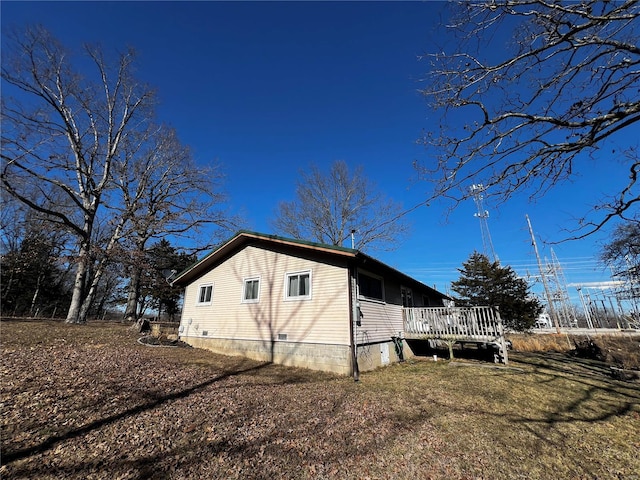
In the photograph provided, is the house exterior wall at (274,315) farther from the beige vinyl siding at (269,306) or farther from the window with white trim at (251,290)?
the window with white trim at (251,290)

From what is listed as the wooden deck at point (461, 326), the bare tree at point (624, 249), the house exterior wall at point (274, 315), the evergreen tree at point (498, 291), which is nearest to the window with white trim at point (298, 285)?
the house exterior wall at point (274, 315)

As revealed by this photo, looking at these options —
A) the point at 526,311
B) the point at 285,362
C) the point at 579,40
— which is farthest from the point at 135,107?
the point at 526,311

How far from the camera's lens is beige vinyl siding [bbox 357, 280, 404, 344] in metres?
9.73

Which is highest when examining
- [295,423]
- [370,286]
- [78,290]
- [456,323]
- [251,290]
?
[78,290]

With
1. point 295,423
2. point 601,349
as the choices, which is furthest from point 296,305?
point 601,349

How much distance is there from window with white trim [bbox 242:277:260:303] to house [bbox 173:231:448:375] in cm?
4

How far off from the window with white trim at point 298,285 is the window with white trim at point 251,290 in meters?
1.68

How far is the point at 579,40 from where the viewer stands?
12.4 ft

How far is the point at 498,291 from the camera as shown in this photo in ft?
70.3

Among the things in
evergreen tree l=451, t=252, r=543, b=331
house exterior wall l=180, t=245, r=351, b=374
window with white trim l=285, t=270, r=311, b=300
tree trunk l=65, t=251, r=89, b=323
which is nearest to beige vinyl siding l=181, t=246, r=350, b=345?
house exterior wall l=180, t=245, r=351, b=374

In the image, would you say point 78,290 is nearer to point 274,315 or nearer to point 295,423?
point 274,315

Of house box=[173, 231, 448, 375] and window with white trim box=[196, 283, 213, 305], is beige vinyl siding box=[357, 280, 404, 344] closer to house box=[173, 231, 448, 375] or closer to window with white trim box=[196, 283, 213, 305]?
house box=[173, 231, 448, 375]

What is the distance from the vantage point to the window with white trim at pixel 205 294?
13.4 metres

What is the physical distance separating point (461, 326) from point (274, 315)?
24.6 ft
